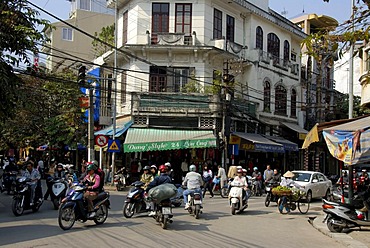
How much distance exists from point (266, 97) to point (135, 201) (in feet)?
66.6

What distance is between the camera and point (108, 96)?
2998cm

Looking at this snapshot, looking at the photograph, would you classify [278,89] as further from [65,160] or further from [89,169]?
[89,169]

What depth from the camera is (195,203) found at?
43.4ft

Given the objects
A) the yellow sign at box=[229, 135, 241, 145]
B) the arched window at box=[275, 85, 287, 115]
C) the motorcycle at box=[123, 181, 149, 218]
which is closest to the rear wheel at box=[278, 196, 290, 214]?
the motorcycle at box=[123, 181, 149, 218]

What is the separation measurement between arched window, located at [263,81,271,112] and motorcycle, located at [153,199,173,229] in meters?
20.8

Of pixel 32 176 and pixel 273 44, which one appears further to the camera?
pixel 273 44

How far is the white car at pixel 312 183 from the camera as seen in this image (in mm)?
20408

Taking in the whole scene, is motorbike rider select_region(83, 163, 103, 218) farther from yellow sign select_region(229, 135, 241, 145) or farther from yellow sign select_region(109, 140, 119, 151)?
yellow sign select_region(229, 135, 241, 145)

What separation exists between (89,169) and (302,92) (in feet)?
90.3

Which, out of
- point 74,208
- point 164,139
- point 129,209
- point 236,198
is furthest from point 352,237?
point 164,139

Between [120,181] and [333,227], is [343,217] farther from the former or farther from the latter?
[120,181]

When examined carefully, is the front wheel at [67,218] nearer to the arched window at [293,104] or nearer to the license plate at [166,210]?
the license plate at [166,210]

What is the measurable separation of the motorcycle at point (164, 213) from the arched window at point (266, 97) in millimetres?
20764

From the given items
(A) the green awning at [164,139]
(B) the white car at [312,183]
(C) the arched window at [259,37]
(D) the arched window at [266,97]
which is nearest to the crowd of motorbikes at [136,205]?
(B) the white car at [312,183]
